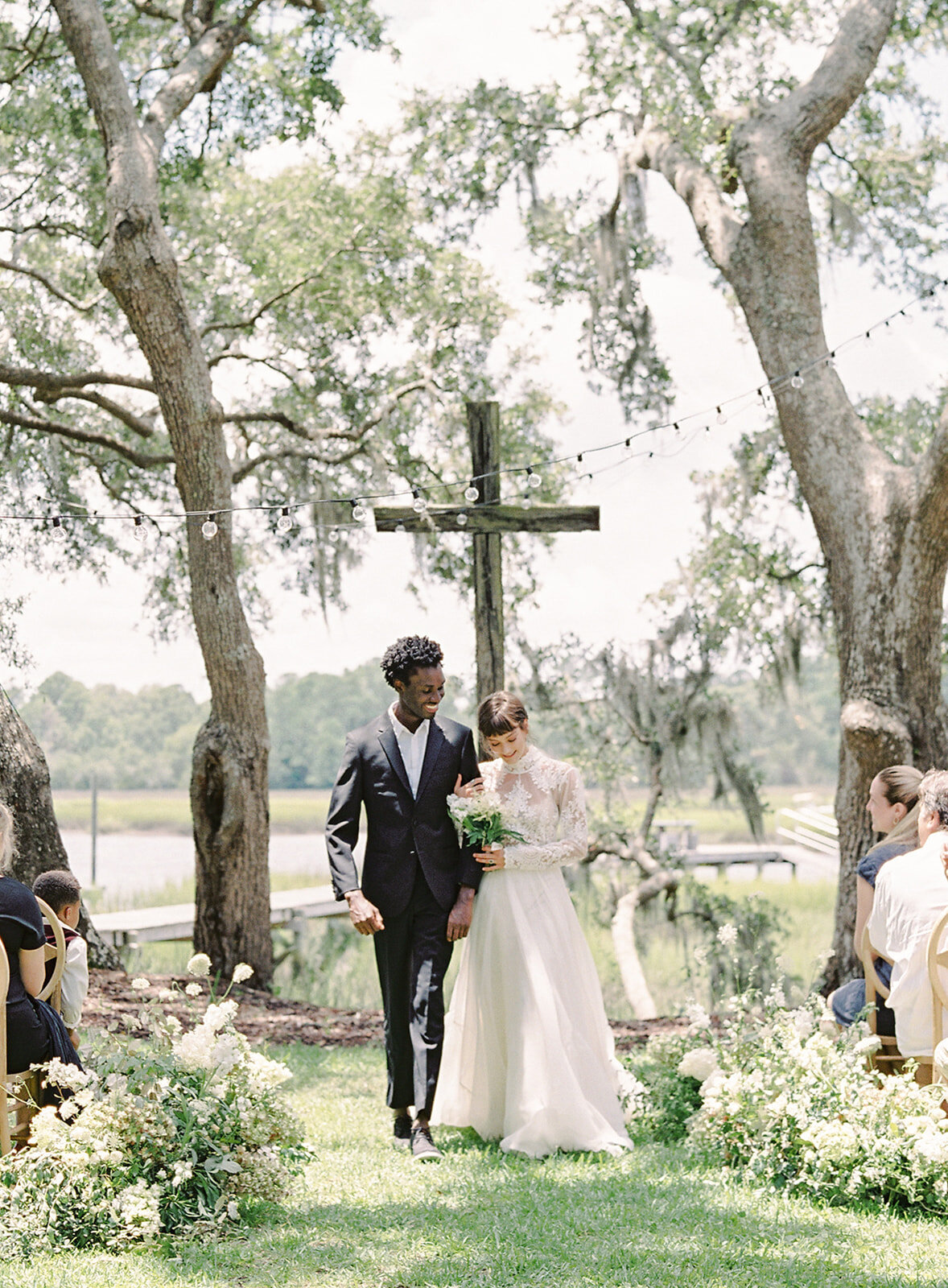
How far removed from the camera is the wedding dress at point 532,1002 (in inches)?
159

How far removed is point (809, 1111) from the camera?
351 centimetres

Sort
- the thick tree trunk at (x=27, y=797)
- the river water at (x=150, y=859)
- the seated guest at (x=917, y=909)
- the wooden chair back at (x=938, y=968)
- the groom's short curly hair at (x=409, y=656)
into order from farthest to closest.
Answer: the river water at (x=150, y=859) → the thick tree trunk at (x=27, y=797) → the groom's short curly hair at (x=409, y=656) → the seated guest at (x=917, y=909) → the wooden chair back at (x=938, y=968)

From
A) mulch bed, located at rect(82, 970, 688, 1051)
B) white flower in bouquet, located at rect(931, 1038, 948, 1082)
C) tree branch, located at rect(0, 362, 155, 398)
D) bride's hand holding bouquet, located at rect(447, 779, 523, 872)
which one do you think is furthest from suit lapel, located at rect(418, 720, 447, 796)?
tree branch, located at rect(0, 362, 155, 398)

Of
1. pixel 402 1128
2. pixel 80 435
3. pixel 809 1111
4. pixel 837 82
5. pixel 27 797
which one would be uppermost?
pixel 837 82

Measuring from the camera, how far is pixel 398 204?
10.1m

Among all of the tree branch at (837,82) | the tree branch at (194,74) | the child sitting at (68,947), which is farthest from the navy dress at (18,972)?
the tree branch at (837,82)

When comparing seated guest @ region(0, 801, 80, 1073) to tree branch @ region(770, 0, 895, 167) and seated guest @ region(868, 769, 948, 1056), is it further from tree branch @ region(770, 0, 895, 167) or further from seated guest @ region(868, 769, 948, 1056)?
tree branch @ region(770, 0, 895, 167)

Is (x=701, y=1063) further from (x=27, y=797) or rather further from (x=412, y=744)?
(x=27, y=797)

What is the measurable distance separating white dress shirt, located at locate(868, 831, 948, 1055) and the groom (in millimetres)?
1336

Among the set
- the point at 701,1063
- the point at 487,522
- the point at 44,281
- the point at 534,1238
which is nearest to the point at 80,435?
the point at 44,281

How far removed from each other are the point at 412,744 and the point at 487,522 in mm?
2428

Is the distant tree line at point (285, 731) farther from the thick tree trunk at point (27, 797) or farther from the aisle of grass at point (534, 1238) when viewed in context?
the aisle of grass at point (534, 1238)

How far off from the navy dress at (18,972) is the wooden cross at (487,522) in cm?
334

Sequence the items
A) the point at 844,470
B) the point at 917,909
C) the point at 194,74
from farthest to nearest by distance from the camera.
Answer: the point at 194,74 < the point at 844,470 < the point at 917,909
